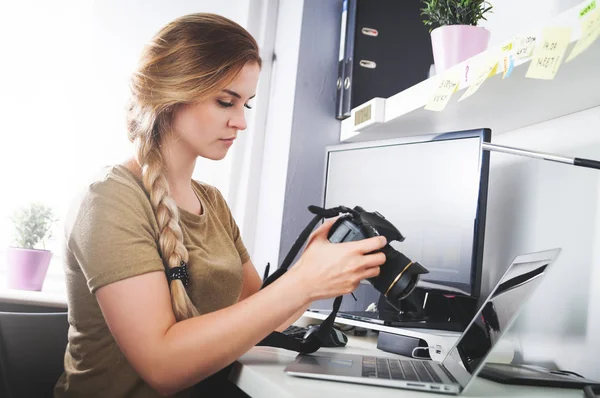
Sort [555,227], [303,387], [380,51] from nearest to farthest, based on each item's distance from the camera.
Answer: [303,387] → [555,227] → [380,51]

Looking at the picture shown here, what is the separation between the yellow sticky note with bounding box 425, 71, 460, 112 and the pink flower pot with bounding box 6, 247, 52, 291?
116cm

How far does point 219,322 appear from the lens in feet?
Answer: 2.47

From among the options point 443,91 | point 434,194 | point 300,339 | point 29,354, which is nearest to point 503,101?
point 443,91

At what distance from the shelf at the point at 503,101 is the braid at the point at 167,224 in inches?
23.4

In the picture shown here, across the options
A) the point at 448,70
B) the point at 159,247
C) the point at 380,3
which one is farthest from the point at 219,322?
the point at 380,3

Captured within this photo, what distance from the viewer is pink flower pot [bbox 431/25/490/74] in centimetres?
118

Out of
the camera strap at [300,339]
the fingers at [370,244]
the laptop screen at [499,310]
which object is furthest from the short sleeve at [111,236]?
the laptop screen at [499,310]

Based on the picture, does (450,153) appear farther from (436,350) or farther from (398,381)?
(398,381)

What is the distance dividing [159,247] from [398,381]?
0.42m

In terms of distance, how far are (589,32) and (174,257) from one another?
0.67 metres

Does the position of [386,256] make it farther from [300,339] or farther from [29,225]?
[29,225]

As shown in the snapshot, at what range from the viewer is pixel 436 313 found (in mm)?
1188

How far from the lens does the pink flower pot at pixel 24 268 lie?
1.56m

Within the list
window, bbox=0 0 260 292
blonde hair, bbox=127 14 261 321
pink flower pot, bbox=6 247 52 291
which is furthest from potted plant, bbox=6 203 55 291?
blonde hair, bbox=127 14 261 321
